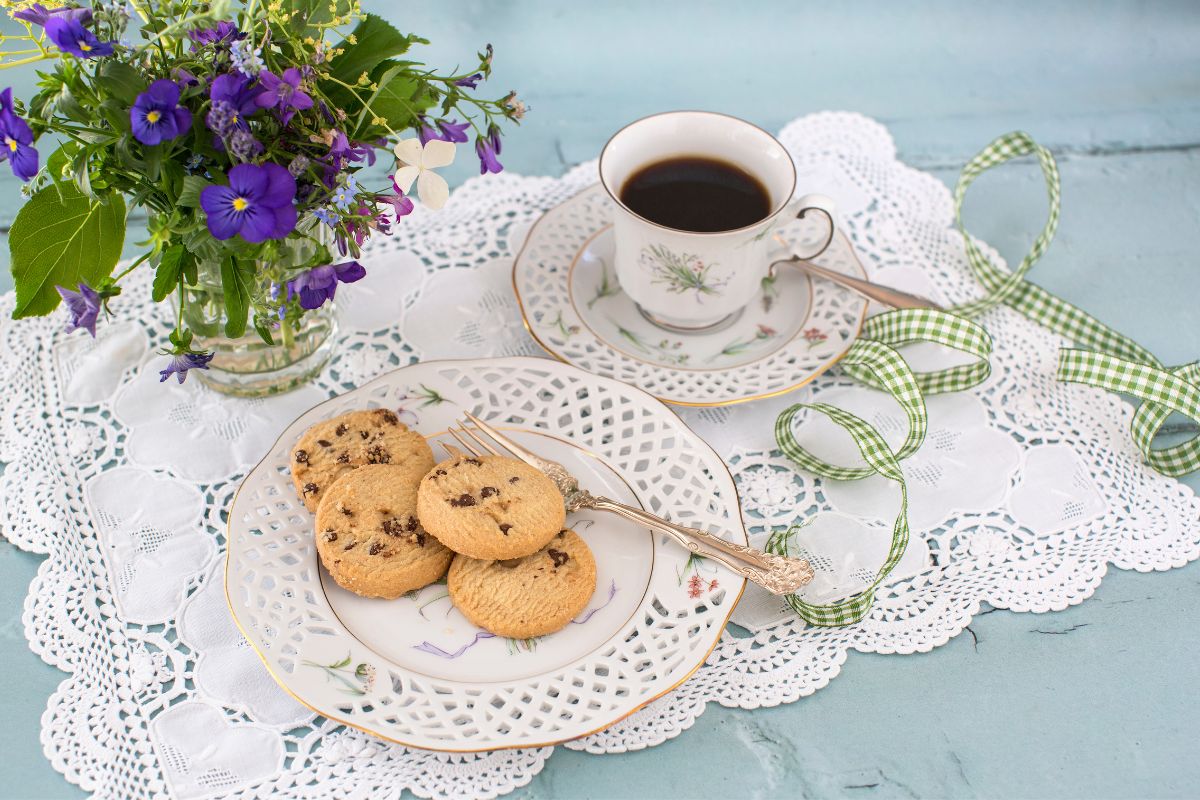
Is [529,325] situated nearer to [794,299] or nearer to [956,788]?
[794,299]

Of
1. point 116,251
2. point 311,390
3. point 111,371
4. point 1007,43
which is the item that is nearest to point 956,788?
point 311,390

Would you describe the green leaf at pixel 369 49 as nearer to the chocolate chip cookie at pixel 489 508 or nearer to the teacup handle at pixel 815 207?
the chocolate chip cookie at pixel 489 508

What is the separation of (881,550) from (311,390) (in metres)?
0.86

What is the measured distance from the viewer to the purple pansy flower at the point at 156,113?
3.41ft

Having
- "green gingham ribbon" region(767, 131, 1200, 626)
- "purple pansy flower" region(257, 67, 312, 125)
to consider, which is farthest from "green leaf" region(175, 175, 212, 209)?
"green gingham ribbon" region(767, 131, 1200, 626)

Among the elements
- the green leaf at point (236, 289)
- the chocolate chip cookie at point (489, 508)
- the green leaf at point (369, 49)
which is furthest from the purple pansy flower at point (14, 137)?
the chocolate chip cookie at point (489, 508)

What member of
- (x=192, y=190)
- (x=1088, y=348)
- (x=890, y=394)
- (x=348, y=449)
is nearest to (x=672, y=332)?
(x=890, y=394)

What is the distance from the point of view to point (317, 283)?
1237mm

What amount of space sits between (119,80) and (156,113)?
0.17ft

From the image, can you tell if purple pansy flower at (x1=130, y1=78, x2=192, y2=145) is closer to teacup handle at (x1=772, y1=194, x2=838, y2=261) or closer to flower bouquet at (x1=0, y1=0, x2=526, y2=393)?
flower bouquet at (x1=0, y1=0, x2=526, y2=393)

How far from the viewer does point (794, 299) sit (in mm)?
1710

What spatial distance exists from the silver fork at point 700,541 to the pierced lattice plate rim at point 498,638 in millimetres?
21

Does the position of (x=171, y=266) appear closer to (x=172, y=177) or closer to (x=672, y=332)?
(x=172, y=177)

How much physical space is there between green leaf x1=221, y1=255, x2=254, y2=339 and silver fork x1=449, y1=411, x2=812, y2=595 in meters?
0.37
